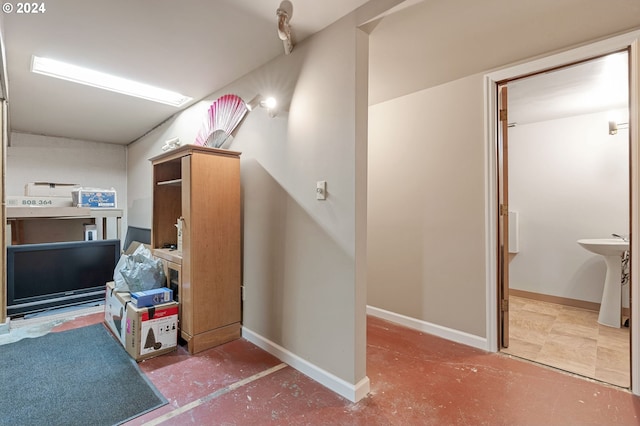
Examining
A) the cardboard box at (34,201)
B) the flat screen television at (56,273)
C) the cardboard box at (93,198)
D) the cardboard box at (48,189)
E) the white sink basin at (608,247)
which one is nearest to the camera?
the white sink basin at (608,247)

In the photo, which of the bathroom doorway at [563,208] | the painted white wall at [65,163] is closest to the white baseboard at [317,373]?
the bathroom doorway at [563,208]

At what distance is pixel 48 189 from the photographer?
4453 mm

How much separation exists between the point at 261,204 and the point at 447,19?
181 cm

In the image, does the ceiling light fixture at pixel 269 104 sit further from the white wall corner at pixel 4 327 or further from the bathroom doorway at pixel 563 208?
the white wall corner at pixel 4 327

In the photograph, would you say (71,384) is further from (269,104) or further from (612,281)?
(612,281)

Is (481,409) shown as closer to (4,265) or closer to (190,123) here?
(190,123)

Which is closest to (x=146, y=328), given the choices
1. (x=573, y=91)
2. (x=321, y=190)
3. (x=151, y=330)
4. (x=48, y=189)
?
(x=151, y=330)

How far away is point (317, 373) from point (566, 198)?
3.70 meters

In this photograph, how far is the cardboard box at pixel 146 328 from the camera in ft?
7.41

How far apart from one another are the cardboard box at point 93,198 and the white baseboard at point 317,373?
315cm

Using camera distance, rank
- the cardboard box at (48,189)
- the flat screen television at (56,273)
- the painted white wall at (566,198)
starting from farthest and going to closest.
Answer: the cardboard box at (48,189), the painted white wall at (566,198), the flat screen television at (56,273)

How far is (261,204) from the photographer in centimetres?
255

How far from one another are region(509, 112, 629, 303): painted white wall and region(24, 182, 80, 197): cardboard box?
21.8 ft

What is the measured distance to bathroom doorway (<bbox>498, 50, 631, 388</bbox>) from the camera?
8.05 ft
